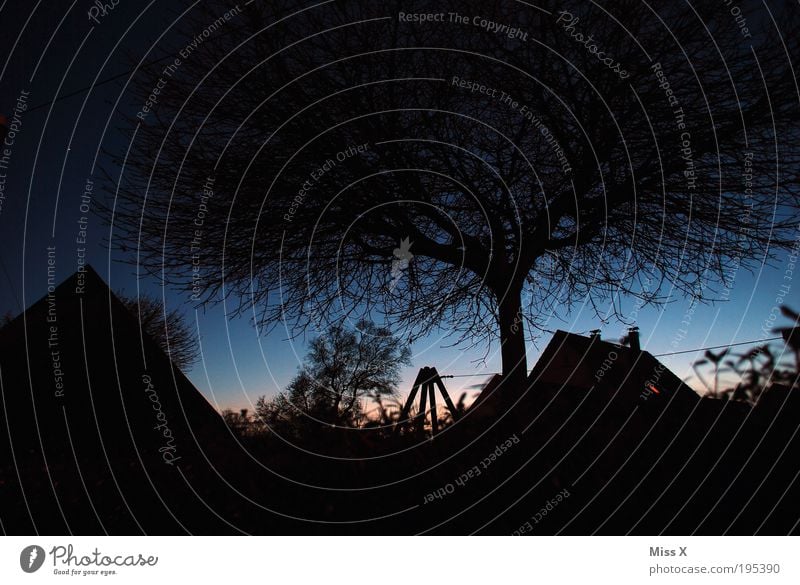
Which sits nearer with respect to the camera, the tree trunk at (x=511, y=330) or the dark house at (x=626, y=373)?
the dark house at (x=626, y=373)

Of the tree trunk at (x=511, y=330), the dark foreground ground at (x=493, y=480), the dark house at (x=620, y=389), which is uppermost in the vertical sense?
the tree trunk at (x=511, y=330)

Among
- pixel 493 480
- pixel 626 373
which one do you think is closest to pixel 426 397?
pixel 493 480

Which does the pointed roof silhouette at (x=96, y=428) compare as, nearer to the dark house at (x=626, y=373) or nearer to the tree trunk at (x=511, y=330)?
the dark house at (x=626, y=373)

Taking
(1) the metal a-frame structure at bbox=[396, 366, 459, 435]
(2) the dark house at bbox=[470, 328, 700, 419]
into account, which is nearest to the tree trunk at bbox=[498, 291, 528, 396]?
(2) the dark house at bbox=[470, 328, 700, 419]

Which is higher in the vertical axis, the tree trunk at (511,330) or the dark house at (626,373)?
the tree trunk at (511,330)

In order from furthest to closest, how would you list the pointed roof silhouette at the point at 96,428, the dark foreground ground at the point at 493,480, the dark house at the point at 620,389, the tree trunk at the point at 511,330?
the tree trunk at the point at 511,330
the dark house at the point at 620,389
the pointed roof silhouette at the point at 96,428
the dark foreground ground at the point at 493,480

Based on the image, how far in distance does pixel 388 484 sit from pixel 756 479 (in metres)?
Answer: 2.04

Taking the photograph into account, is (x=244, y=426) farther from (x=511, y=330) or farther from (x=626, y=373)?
(x=511, y=330)

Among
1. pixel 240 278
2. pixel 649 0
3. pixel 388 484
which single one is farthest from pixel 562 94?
pixel 388 484

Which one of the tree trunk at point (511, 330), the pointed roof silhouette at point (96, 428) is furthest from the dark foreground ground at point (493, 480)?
the tree trunk at point (511, 330)

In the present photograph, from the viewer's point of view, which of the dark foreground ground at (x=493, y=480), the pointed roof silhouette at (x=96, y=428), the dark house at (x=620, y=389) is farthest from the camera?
the dark house at (x=620, y=389)

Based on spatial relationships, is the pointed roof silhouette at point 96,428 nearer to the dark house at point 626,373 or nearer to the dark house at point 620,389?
the dark house at point 620,389

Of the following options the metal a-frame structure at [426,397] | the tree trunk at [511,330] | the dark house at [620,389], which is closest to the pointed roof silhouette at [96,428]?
the metal a-frame structure at [426,397]

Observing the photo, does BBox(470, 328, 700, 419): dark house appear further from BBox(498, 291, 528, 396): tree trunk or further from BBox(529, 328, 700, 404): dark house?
BBox(498, 291, 528, 396): tree trunk
